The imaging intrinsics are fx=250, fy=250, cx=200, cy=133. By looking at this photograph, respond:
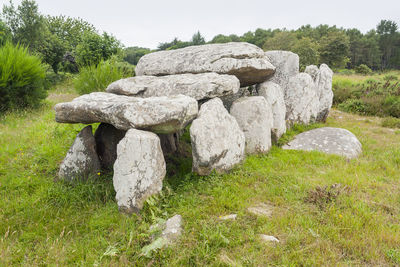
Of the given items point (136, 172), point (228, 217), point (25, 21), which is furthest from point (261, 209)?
point (25, 21)

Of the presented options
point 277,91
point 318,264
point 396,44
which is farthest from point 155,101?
point 396,44

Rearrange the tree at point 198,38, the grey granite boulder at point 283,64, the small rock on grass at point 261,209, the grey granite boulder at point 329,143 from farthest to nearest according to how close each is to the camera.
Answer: the tree at point 198,38 < the grey granite boulder at point 283,64 < the grey granite boulder at point 329,143 < the small rock on grass at point 261,209

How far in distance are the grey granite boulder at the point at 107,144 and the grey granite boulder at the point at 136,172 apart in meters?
1.66

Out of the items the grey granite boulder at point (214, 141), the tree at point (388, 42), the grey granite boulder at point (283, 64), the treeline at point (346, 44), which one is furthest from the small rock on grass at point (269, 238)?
the tree at point (388, 42)

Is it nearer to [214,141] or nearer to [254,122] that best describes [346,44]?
[254,122]

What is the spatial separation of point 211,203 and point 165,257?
1.25m

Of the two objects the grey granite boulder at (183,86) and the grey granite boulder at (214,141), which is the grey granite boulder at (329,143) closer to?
the grey granite boulder at (214,141)

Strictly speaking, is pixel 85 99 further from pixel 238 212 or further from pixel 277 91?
pixel 277 91

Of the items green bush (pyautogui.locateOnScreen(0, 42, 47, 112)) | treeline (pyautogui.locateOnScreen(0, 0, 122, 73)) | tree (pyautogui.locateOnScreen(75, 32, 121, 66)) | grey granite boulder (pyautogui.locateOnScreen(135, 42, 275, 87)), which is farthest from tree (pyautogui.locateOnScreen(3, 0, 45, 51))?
grey granite boulder (pyautogui.locateOnScreen(135, 42, 275, 87))

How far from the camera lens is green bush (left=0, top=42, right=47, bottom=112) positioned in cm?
862

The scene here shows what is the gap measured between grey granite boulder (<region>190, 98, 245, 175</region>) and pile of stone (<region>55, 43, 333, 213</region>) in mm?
19

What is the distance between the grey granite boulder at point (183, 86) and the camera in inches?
216

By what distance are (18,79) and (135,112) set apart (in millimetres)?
7330

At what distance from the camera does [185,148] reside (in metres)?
6.67
